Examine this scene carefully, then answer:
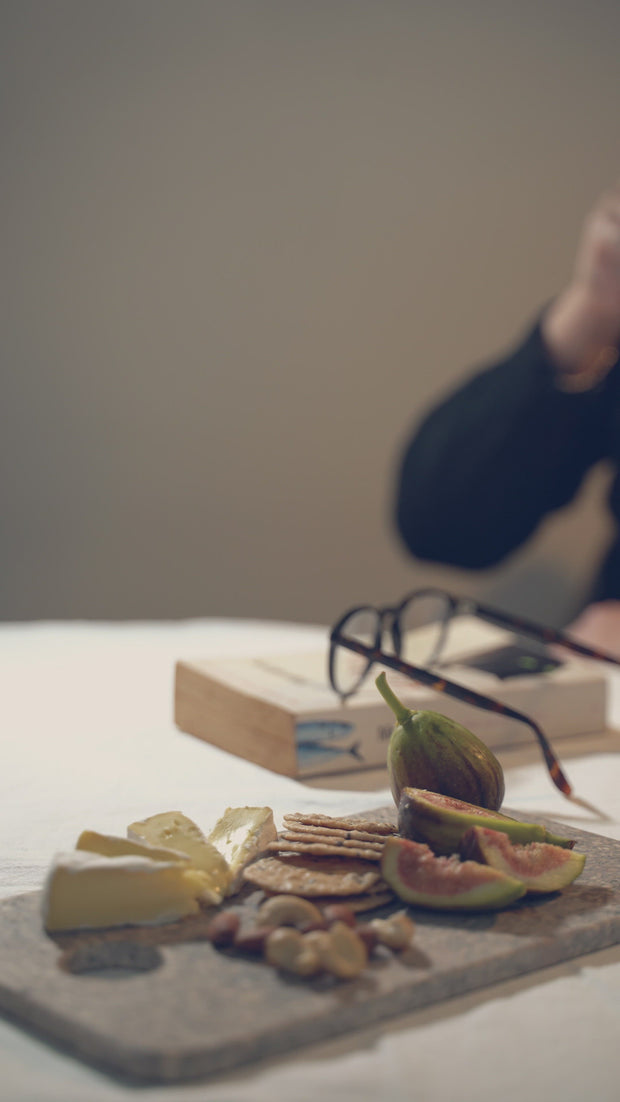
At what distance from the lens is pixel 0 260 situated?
2.41 m

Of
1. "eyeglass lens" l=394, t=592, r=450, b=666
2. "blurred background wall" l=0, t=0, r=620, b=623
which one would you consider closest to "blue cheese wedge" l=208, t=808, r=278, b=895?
"eyeglass lens" l=394, t=592, r=450, b=666

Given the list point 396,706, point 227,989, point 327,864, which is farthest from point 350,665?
point 227,989

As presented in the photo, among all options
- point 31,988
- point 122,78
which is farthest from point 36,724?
point 122,78

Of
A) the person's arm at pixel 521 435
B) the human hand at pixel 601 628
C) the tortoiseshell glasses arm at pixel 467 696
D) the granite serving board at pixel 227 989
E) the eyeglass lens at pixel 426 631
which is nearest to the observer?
the granite serving board at pixel 227 989

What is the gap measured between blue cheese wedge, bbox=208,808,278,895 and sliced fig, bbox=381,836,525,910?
0.20 ft

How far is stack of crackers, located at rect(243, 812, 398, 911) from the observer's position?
17.1 inches

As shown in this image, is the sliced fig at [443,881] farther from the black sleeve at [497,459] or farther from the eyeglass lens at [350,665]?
the black sleeve at [497,459]

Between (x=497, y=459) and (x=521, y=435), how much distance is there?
58mm

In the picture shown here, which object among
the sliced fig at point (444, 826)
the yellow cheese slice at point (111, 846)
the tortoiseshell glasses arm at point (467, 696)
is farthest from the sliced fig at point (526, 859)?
the tortoiseshell glasses arm at point (467, 696)

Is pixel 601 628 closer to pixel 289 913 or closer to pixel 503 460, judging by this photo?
pixel 503 460

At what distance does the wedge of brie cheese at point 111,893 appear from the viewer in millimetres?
406

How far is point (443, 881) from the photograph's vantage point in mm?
437

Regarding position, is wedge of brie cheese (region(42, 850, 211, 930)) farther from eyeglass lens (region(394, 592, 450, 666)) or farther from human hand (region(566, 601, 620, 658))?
human hand (region(566, 601, 620, 658))

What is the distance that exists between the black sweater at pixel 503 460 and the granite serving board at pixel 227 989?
1.46 m
